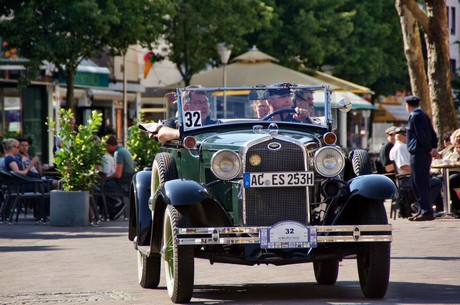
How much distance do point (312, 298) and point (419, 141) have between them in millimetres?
9567

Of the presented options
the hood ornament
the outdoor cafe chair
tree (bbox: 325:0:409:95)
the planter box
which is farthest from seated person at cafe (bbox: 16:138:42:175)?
tree (bbox: 325:0:409:95)

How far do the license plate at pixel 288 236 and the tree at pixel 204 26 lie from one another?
1218 inches

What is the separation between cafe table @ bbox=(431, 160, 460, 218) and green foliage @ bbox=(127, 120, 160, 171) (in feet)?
17.8

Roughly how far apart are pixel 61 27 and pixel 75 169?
1061cm

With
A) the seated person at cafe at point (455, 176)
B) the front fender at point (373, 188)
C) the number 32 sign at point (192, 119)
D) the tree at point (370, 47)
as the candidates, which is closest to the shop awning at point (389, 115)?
the tree at point (370, 47)

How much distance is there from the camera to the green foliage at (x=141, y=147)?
23.8m

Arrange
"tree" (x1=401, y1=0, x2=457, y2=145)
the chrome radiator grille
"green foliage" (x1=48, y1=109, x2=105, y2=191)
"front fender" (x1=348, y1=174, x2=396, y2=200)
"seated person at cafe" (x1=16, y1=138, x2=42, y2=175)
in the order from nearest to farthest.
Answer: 1. "front fender" (x1=348, y1=174, x2=396, y2=200)
2. the chrome radiator grille
3. "green foliage" (x1=48, y1=109, x2=105, y2=191)
4. "seated person at cafe" (x1=16, y1=138, x2=42, y2=175)
5. "tree" (x1=401, y1=0, x2=457, y2=145)

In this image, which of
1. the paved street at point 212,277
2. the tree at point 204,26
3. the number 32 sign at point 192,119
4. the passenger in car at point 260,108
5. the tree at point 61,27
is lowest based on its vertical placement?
the paved street at point 212,277

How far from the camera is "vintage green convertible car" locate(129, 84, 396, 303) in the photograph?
1005cm

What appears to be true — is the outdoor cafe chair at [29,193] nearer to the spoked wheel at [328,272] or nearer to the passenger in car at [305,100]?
the passenger in car at [305,100]

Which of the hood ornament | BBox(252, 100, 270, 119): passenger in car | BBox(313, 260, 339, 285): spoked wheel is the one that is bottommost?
BBox(313, 260, 339, 285): spoked wheel

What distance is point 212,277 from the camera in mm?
12422

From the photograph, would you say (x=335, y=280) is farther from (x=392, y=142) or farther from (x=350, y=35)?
(x=350, y=35)

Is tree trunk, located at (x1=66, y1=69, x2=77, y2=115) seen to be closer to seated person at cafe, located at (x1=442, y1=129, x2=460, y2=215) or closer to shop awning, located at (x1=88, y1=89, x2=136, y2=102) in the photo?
shop awning, located at (x1=88, y1=89, x2=136, y2=102)
